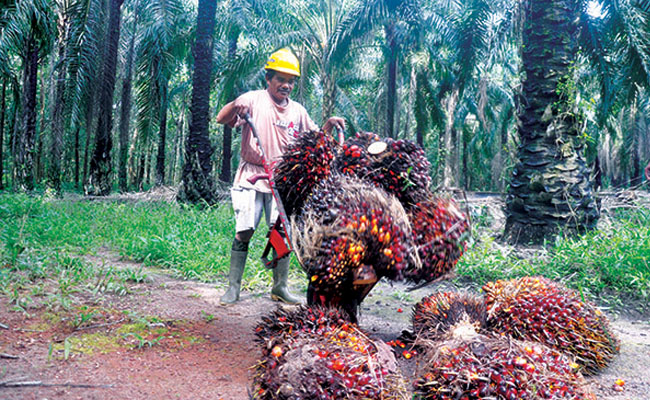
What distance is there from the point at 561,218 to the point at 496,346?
455 cm

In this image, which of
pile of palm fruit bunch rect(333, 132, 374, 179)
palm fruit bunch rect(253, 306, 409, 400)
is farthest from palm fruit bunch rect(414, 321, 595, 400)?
pile of palm fruit bunch rect(333, 132, 374, 179)

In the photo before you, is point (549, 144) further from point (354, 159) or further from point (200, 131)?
point (200, 131)

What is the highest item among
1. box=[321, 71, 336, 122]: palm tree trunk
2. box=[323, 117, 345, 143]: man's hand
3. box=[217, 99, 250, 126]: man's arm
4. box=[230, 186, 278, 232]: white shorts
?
box=[321, 71, 336, 122]: palm tree trunk

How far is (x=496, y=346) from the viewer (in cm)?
212

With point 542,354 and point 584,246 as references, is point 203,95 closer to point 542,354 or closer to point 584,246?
point 584,246

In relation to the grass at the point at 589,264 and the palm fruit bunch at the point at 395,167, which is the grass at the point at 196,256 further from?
the palm fruit bunch at the point at 395,167

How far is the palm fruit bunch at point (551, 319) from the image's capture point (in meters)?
2.71

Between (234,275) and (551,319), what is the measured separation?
2.63 metres

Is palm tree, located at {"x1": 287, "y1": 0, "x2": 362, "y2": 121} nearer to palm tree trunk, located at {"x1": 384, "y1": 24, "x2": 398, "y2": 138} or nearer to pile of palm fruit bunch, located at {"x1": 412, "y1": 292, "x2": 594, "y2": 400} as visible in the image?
palm tree trunk, located at {"x1": 384, "y1": 24, "x2": 398, "y2": 138}

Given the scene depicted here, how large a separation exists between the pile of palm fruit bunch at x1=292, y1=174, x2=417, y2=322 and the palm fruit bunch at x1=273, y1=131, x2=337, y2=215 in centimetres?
15

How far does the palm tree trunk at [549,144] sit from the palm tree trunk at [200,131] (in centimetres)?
621

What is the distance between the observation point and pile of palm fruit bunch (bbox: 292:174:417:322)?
2176mm

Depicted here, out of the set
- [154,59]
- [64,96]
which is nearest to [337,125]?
[64,96]

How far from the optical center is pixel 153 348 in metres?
3.01
